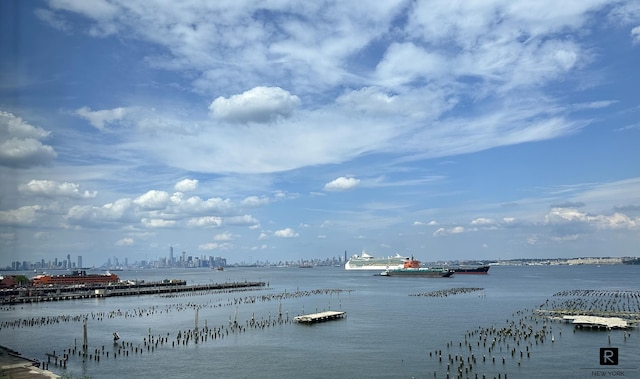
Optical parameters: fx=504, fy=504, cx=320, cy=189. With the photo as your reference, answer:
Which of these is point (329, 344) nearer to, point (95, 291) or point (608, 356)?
point (608, 356)

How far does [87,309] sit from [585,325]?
9263 centimetres

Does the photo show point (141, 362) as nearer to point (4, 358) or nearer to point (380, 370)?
point (4, 358)

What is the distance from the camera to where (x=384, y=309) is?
9775 cm

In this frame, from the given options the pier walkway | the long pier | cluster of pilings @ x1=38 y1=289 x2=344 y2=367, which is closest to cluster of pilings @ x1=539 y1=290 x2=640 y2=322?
cluster of pilings @ x1=38 y1=289 x2=344 y2=367

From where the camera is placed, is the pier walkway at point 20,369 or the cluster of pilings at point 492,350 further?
the cluster of pilings at point 492,350

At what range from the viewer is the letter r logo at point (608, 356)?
5026 cm

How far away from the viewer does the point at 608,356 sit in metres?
52.2

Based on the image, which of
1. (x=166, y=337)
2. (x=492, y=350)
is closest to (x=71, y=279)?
(x=166, y=337)

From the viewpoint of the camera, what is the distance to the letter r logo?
50.3m

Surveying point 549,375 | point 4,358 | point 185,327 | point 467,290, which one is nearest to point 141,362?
point 4,358

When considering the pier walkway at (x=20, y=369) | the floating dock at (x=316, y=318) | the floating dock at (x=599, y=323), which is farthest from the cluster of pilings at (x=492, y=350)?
the pier walkway at (x=20, y=369)

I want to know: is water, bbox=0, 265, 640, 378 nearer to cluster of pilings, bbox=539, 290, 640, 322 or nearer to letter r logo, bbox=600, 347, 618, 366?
letter r logo, bbox=600, 347, 618, 366

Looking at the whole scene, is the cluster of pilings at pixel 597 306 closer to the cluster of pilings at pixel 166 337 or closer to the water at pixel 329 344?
the water at pixel 329 344

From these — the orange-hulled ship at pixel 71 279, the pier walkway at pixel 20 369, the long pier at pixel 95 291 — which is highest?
the pier walkway at pixel 20 369
